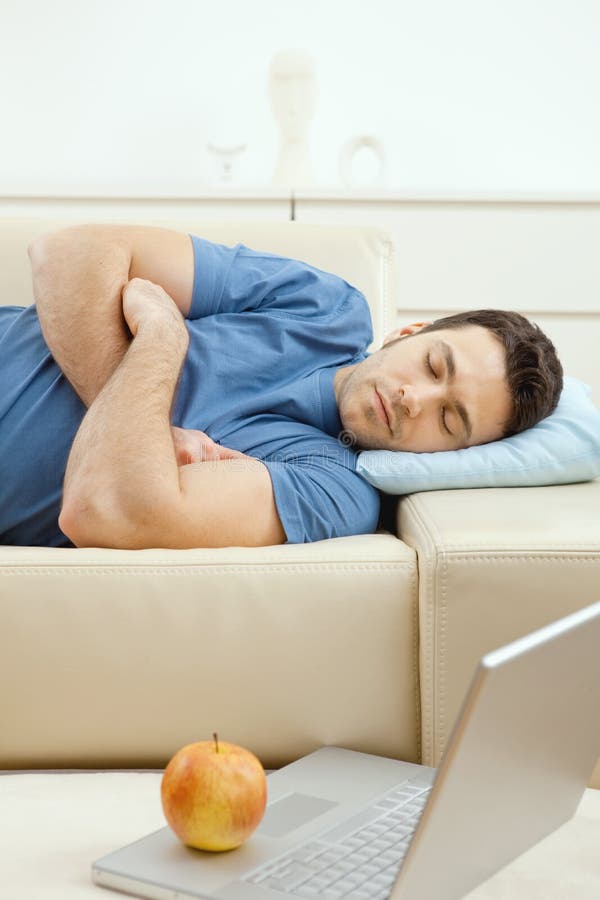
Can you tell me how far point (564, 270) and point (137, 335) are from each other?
2155 millimetres

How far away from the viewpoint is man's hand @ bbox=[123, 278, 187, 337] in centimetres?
168

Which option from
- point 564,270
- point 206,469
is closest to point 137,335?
point 206,469

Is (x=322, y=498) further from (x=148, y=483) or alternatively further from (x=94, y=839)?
(x=94, y=839)

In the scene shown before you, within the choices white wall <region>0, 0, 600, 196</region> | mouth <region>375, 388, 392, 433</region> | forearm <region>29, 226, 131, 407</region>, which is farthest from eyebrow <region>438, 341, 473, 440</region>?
white wall <region>0, 0, 600, 196</region>

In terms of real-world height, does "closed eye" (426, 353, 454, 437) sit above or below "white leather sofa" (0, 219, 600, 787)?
above

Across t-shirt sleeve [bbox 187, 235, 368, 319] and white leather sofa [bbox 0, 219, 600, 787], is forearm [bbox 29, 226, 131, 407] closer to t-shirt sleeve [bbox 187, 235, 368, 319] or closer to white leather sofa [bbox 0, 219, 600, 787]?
t-shirt sleeve [bbox 187, 235, 368, 319]

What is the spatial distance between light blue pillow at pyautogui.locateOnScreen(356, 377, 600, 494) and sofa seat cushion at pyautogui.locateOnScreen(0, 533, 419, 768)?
31 cm

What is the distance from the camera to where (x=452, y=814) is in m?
0.88

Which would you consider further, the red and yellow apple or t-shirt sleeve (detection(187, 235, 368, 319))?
t-shirt sleeve (detection(187, 235, 368, 319))

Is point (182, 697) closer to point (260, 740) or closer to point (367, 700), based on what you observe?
point (260, 740)

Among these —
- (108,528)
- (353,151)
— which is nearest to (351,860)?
(108,528)

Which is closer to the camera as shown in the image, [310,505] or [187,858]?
[187,858]

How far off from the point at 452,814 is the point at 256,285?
1161 millimetres

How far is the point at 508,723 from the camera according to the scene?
88 centimetres
